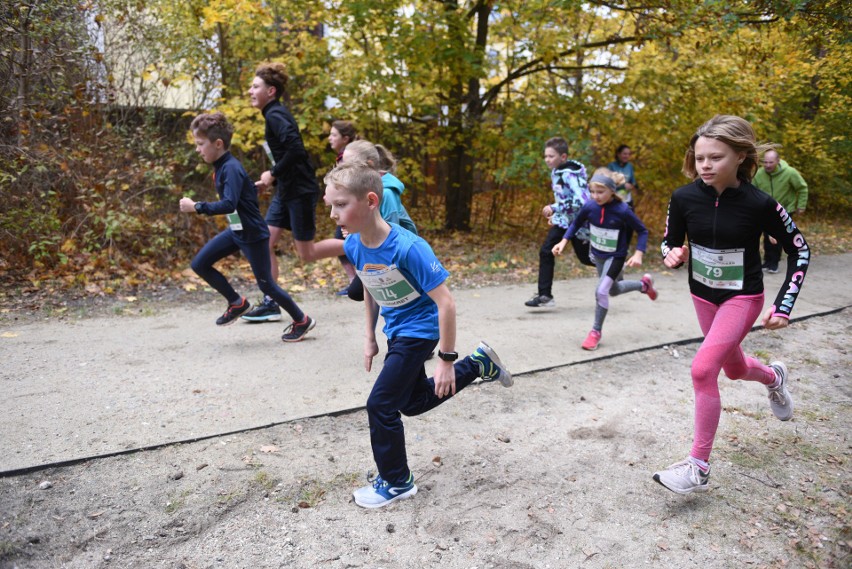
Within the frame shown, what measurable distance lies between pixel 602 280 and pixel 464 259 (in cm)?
419

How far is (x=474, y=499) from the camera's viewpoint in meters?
3.17

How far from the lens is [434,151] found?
1089 cm

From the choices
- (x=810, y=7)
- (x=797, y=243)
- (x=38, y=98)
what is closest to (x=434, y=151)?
(x=38, y=98)

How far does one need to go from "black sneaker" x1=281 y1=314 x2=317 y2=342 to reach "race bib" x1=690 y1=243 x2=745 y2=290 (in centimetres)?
326

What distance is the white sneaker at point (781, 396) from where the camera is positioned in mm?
3737

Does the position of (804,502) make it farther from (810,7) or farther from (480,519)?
(810,7)

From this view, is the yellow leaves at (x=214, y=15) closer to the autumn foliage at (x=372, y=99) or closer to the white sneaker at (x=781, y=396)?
the autumn foliage at (x=372, y=99)

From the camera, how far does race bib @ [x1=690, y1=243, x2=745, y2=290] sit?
325cm

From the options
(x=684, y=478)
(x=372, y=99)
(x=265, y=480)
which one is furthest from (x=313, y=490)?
(x=372, y=99)

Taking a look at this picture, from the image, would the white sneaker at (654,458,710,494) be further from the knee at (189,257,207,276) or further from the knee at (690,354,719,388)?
the knee at (189,257,207,276)

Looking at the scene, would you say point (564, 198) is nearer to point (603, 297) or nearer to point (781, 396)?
point (603, 297)

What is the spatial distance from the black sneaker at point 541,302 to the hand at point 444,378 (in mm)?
3870

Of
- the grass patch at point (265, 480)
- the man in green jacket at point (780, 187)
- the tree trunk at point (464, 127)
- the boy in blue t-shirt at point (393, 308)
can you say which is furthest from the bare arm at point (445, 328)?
the man in green jacket at point (780, 187)

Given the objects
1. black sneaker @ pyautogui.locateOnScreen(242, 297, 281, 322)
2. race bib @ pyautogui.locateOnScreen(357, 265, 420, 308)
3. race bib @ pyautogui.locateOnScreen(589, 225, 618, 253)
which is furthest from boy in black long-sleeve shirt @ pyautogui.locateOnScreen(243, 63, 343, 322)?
race bib @ pyautogui.locateOnScreen(357, 265, 420, 308)
